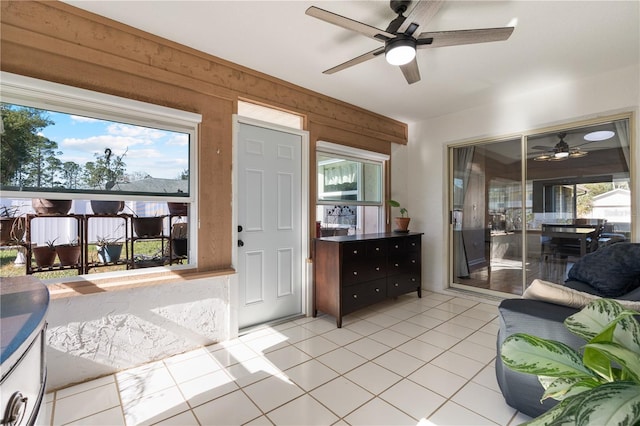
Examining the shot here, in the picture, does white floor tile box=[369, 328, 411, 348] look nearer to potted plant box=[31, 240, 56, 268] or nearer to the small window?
the small window

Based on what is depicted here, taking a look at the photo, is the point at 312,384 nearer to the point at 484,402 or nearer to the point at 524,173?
the point at 484,402

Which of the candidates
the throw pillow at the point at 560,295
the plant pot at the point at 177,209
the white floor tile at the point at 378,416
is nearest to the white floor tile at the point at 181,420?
the white floor tile at the point at 378,416

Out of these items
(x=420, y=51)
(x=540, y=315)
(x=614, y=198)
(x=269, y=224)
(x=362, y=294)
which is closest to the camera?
(x=540, y=315)

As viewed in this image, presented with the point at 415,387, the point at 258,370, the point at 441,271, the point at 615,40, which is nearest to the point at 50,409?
the point at 258,370

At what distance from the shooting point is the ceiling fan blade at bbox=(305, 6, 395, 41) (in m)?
1.67

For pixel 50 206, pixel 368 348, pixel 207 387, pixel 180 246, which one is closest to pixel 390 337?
pixel 368 348

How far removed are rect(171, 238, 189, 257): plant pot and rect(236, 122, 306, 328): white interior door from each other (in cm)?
50

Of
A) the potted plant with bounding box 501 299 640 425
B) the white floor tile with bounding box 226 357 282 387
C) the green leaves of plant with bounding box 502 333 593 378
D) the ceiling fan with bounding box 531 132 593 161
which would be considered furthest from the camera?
the ceiling fan with bounding box 531 132 593 161

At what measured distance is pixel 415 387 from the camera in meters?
2.04

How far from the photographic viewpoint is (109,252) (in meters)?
2.35

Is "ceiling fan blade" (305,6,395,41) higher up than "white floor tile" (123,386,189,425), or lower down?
higher up

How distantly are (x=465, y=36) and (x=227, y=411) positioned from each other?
9.32 feet

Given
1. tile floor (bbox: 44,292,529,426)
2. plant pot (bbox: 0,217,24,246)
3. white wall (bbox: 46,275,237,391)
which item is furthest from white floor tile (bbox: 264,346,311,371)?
plant pot (bbox: 0,217,24,246)

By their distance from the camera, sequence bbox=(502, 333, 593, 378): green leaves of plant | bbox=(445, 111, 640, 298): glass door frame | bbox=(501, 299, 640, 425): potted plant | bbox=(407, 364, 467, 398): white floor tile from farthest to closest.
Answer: bbox=(445, 111, 640, 298): glass door frame → bbox=(407, 364, 467, 398): white floor tile → bbox=(502, 333, 593, 378): green leaves of plant → bbox=(501, 299, 640, 425): potted plant
